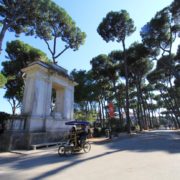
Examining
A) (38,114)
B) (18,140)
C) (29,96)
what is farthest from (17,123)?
(29,96)

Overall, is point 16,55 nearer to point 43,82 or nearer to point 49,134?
point 43,82

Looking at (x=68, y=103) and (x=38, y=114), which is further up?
(x=68, y=103)

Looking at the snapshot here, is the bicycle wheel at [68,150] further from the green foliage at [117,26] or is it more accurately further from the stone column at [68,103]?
the green foliage at [117,26]

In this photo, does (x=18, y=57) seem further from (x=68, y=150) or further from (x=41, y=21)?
(x=68, y=150)

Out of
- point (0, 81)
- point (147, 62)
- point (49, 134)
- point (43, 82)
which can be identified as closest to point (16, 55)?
point (0, 81)

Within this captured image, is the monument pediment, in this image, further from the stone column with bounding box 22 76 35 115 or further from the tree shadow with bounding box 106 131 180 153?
the tree shadow with bounding box 106 131 180 153

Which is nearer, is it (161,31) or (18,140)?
(18,140)

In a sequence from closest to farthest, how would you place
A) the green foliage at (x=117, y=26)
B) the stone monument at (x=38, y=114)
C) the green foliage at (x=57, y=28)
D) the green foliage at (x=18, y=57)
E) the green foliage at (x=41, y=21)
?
1. the stone monument at (x=38, y=114)
2. the green foliage at (x=41, y=21)
3. the green foliage at (x=57, y=28)
4. the green foliage at (x=18, y=57)
5. the green foliage at (x=117, y=26)

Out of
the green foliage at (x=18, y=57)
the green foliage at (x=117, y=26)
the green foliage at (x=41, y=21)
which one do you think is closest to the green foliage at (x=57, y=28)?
the green foliage at (x=41, y=21)

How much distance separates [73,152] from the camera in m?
9.57

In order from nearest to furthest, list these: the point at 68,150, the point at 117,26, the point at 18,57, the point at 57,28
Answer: the point at 68,150, the point at 57,28, the point at 18,57, the point at 117,26

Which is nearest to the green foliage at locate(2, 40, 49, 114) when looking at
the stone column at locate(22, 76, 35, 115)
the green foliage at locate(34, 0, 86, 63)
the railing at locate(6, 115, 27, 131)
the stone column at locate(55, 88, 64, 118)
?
the green foliage at locate(34, 0, 86, 63)

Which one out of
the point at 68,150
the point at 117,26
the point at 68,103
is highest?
the point at 117,26

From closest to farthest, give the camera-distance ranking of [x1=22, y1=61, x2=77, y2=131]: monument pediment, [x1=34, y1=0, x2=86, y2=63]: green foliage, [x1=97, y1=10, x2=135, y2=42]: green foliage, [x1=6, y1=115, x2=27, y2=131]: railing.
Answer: [x1=6, y1=115, x2=27, y2=131]: railing
[x1=22, y1=61, x2=77, y2=131]: monument pediment
[x1=34, y1=0, x2=86, y2=63]: green foliage
[x1=97, y1=10, x2=135, y2=42]: green foliage
